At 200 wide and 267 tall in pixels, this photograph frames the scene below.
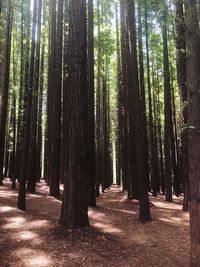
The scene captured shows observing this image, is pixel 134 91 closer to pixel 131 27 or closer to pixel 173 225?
pixel 131 27

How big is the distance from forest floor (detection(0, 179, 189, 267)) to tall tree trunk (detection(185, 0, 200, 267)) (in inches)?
51.8

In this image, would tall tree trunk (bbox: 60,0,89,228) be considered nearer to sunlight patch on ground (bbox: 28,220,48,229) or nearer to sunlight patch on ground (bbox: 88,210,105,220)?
sunlight patch on ground (bbox: 28,220,48,229)

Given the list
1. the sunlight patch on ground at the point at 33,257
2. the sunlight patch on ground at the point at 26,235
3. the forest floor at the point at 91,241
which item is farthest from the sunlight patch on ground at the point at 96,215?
the sunlight patch on ground at the point at 33,257

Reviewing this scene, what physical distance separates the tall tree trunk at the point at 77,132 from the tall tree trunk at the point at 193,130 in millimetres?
2566

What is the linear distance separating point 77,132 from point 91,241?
2.61 meters

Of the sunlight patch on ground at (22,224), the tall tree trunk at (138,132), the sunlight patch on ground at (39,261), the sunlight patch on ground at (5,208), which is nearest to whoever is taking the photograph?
the sunlight patch on ground at (39,261)

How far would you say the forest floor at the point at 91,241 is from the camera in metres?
4.08

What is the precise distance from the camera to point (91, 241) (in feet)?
15.6

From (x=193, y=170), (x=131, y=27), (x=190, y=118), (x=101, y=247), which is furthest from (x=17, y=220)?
(x=131, y=27)

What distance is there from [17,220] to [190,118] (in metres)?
5.55

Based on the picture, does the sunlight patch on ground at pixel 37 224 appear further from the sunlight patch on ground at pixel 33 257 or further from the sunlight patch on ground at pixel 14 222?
the sunlight patch on ground at pixel 33 257

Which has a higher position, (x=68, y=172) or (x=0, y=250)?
(x=68, y=172)

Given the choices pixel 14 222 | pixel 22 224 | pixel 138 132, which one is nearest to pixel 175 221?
pixel 138 132

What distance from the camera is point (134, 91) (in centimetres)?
754
